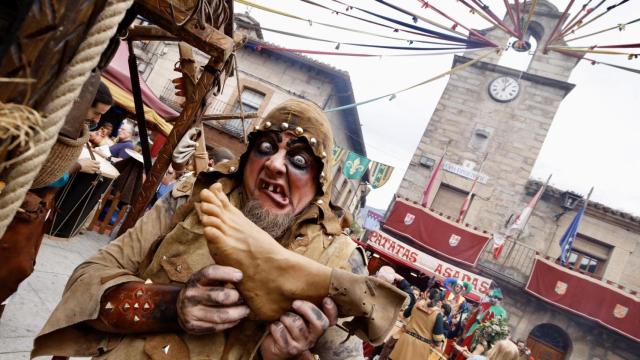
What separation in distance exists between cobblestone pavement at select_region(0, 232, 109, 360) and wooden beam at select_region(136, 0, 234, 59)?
2528mm

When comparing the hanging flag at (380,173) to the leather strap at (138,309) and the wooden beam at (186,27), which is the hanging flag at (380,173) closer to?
the wooden beam at (186,27)

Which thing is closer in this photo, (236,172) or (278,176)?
(278,176)

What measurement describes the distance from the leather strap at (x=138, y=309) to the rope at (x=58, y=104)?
2.60ft

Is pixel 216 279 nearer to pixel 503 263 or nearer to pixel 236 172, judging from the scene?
pixel 236 172

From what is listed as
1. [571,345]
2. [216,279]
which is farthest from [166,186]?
[571,345]

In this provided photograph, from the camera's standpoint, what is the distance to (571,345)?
15328 mm

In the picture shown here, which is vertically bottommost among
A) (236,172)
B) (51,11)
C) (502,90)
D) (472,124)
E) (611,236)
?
(236,172)

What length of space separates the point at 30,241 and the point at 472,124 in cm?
1775

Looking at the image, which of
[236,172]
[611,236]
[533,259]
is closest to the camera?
[236,172]

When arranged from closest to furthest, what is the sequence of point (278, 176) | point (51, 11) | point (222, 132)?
1. point (51, 11)
2. point (278, 176)
3. point (222, 132)

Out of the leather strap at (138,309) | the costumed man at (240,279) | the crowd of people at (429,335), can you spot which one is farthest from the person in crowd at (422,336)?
the leather strap at (138,309)

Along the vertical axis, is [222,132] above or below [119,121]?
above

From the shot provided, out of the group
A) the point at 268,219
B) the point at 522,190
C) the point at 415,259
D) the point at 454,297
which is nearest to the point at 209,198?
the point at 268,219

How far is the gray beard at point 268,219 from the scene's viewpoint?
157cm
